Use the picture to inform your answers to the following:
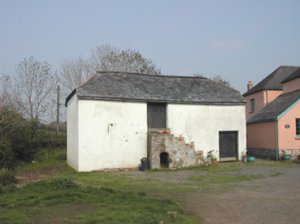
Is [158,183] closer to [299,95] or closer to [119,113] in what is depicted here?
[119,113]

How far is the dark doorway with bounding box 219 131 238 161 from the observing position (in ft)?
74.1

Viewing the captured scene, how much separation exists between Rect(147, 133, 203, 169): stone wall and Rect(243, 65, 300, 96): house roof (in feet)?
52.5

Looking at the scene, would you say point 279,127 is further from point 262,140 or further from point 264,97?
point 264,97

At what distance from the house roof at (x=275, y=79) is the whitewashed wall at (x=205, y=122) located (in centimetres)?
1169

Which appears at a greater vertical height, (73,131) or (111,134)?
(73,131)

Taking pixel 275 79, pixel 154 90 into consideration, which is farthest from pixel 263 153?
pixel 275 79

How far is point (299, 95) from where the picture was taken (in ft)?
79.5

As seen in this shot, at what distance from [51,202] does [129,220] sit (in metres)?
3.11

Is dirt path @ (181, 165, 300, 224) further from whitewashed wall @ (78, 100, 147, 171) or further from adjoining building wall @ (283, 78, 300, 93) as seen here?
adjoining building wall @ (283, 78, 300, 93)

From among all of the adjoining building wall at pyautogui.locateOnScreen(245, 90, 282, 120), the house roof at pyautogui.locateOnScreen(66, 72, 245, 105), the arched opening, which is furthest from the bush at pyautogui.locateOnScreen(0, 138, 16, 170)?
the adjoining building wall at pyautogui.locateOnScreen(245, 90, 282, 120)

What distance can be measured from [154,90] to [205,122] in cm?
416

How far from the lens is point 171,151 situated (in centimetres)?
1991

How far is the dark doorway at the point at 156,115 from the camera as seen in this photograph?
828 inches

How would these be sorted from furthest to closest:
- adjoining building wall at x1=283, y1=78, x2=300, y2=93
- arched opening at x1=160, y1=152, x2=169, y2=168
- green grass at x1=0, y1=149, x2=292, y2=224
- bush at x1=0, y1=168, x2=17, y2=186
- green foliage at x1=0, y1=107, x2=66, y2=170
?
adjoining building wall at x1=283, y1=78, x2=300, y2=93 < green foliage at x1=0, y1=107, x2=66, y2=170 < arched opening at x1=160, y1=152, x2=169, y2=168 < bush at x1=0, y1=168, x2=17, y2=186 < green grass at x1=0, y1=149, x2=292, y2=224
